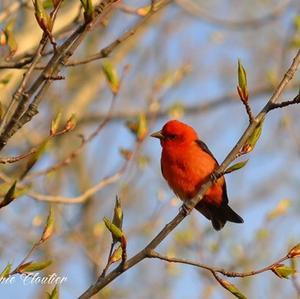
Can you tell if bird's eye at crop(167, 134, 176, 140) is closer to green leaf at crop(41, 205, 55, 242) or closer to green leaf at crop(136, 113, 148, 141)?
green leaf at crop(136, 113, 148, 141)

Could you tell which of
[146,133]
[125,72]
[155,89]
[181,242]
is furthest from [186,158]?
[181,242]

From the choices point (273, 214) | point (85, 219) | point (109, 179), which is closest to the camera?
point (109, 179)

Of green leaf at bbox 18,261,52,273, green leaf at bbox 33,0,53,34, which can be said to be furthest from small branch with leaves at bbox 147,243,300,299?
green leaf at bbox 33,0,53,34

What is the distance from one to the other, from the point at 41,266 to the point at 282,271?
814mm

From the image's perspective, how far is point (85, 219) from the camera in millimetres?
9359

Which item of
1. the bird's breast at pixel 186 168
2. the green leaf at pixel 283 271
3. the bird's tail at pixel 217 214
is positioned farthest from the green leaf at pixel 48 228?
the bird's tail at pixel 217 214

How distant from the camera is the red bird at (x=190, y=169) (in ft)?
12.7

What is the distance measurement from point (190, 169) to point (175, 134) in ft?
1.46

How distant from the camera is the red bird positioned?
387 cm

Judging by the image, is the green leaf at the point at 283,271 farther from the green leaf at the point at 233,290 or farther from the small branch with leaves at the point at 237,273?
the green leaf at the point at 233,290

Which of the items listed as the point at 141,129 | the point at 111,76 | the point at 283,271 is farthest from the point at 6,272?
the point at 141,129

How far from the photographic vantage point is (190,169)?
12.8 ft

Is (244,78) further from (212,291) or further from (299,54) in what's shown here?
(212,291)

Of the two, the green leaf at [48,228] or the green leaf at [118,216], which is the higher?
the green leaf at [118,216]
